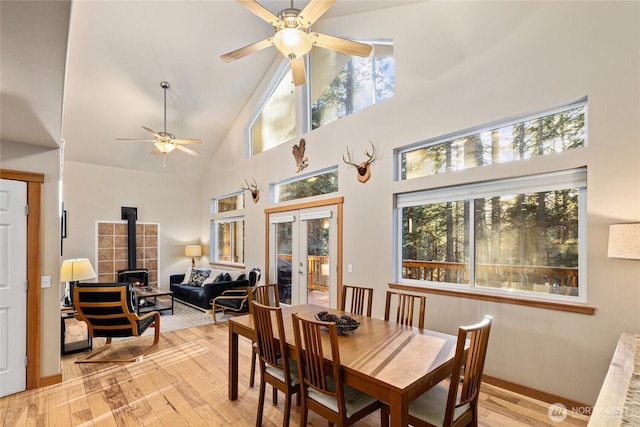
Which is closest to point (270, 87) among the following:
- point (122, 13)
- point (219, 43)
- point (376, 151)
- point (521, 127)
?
point (219, 43)

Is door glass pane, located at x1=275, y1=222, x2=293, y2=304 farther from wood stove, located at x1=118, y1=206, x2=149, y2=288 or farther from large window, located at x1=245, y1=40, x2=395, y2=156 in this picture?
wood stove, located at x1=118, y1=206, x2=149, y2=288

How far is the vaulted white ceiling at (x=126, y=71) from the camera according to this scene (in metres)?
2.08

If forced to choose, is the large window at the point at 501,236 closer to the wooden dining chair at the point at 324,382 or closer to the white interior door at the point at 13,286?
the wooden dining chair at the point at 324,382

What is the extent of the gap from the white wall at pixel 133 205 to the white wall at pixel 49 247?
463cm

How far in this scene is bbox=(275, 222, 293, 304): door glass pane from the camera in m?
5.84

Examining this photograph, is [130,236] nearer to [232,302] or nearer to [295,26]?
[232,302]

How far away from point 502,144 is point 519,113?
1.09ft

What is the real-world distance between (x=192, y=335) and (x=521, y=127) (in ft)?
16.5

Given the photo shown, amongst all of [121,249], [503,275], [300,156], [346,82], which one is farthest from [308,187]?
[121,249]

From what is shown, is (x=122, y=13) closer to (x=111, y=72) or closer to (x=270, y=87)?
(x=111, y=72)

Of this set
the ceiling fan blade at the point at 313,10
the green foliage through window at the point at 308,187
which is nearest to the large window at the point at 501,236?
the green foliage through window at the point at 308,187

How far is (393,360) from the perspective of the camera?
6.37 feet

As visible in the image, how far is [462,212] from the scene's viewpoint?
11.8 feet

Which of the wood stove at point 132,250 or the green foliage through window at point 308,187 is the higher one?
the green foliage through window at point 308,187
